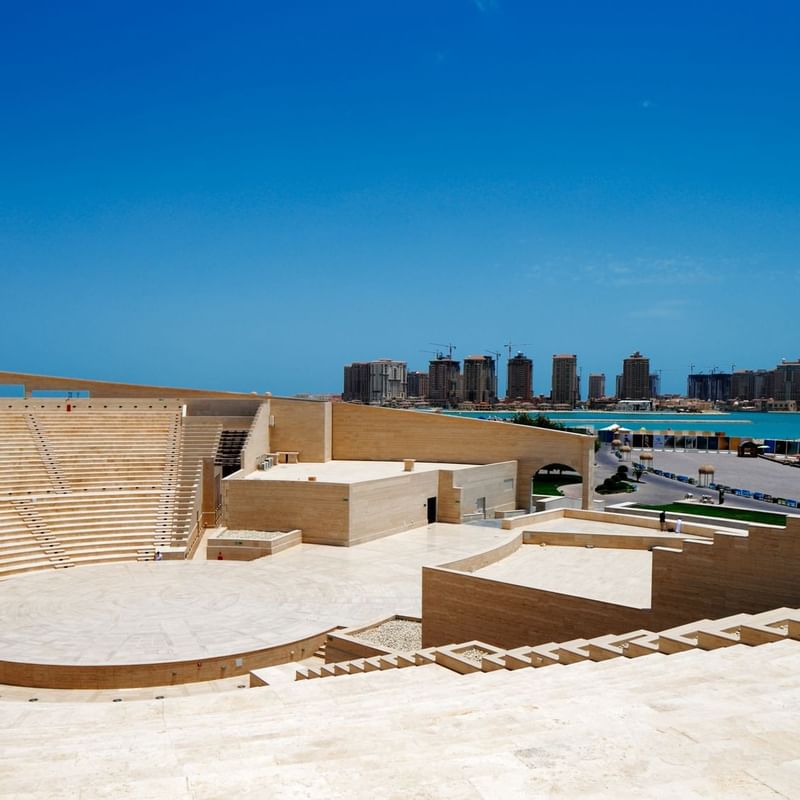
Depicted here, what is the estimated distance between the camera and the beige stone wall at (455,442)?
102 ft

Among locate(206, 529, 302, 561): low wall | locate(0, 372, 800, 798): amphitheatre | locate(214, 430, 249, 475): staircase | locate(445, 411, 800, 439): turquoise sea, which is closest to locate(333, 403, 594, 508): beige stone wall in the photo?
locate(0, 372, 800, 798): amphitheatre

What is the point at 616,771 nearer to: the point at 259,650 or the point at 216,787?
the point at 216,787

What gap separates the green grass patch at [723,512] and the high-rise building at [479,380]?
5910 inches

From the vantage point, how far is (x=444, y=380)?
190 meters

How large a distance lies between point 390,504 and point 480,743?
20.3 metres

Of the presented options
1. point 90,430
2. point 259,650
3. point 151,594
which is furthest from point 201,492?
point 259,650

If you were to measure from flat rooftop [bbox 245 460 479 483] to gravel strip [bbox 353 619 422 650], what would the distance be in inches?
378

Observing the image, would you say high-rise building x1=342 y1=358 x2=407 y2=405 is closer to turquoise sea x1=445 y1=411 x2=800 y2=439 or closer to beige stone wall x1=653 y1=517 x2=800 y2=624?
turquoise sea x1=445 y1=411 x2=800 y2=439

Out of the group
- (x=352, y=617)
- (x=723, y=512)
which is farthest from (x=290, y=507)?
(x=723, y=512)

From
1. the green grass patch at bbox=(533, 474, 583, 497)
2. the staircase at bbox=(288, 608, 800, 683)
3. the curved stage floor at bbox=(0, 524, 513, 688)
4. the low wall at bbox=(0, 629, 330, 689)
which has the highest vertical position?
the staircase at bbox=(288, 608, 800, 683)

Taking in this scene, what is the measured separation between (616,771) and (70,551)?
19558 millimetres

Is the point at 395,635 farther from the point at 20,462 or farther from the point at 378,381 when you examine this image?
the point at 378,381

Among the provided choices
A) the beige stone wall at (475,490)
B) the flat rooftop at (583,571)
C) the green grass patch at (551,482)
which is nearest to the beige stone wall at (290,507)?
the beige stone wall at (475,490)

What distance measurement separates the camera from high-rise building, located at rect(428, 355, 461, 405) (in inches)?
7461
